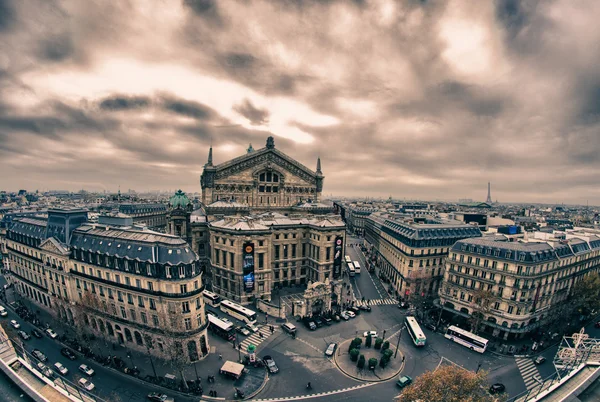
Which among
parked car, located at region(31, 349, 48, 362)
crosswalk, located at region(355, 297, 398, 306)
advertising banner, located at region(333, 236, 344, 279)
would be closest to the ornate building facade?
parked car, located at region(31, 349, 48, 362)

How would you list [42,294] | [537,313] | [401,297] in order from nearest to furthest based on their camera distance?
[537,313]
[42,294]
[401,297]

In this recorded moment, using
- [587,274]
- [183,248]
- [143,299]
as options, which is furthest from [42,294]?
[587,274]

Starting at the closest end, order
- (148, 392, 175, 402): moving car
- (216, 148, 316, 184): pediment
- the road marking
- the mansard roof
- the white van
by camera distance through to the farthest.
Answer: (148, 392, 175, 402): moving car
the road marking
the mansard roof
the white van
(216, 148, 316, 184): pediment

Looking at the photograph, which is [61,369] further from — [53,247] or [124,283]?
[53,247]

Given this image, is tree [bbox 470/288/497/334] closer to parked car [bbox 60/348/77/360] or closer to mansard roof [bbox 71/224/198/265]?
mansard roof [bbox 71/224/198/265]

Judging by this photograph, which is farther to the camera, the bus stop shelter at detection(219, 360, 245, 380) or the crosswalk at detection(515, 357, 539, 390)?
the crosswalk at detection(515, 357, 539, 390)

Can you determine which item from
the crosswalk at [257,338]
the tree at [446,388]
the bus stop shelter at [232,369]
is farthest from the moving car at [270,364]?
the tree at [446,388]

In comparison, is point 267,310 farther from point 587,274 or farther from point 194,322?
point 587,274

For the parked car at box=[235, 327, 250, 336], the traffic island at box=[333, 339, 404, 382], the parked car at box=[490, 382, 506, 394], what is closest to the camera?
the parked car at box=[490, 382, 506, 394]
